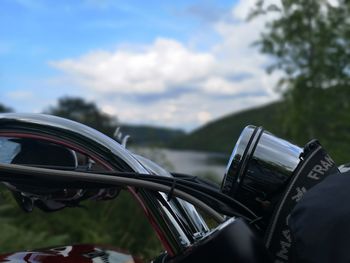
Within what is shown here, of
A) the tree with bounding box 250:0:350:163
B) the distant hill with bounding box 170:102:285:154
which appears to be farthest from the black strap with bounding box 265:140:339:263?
the distant hill with bounding box 170:102:285:154

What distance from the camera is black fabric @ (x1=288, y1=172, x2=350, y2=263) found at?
115cm

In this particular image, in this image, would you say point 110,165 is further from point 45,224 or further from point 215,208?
point 45,224

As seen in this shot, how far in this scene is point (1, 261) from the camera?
151 cm

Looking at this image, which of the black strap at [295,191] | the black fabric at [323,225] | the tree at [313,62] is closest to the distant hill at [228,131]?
the tree at [313,62]

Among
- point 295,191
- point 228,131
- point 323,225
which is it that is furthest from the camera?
point 228,131

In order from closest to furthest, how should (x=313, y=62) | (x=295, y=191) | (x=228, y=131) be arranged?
(x=295, y=191) → (x=313, y=62) → (x=228, y=131)

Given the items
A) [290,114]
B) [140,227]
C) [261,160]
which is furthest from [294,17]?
[261,160]

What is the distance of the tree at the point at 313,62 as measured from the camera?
1326cm

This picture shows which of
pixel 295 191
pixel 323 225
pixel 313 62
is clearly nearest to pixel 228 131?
pixel 313 62

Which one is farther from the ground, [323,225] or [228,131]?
[323,225]

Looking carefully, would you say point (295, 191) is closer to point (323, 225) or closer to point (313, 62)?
point (323, 225)

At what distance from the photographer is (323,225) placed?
1.18m

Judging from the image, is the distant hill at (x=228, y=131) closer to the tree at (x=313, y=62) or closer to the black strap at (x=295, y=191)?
the tree at (x=313, y=62)

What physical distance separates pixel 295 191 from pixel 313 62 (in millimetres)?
14369
